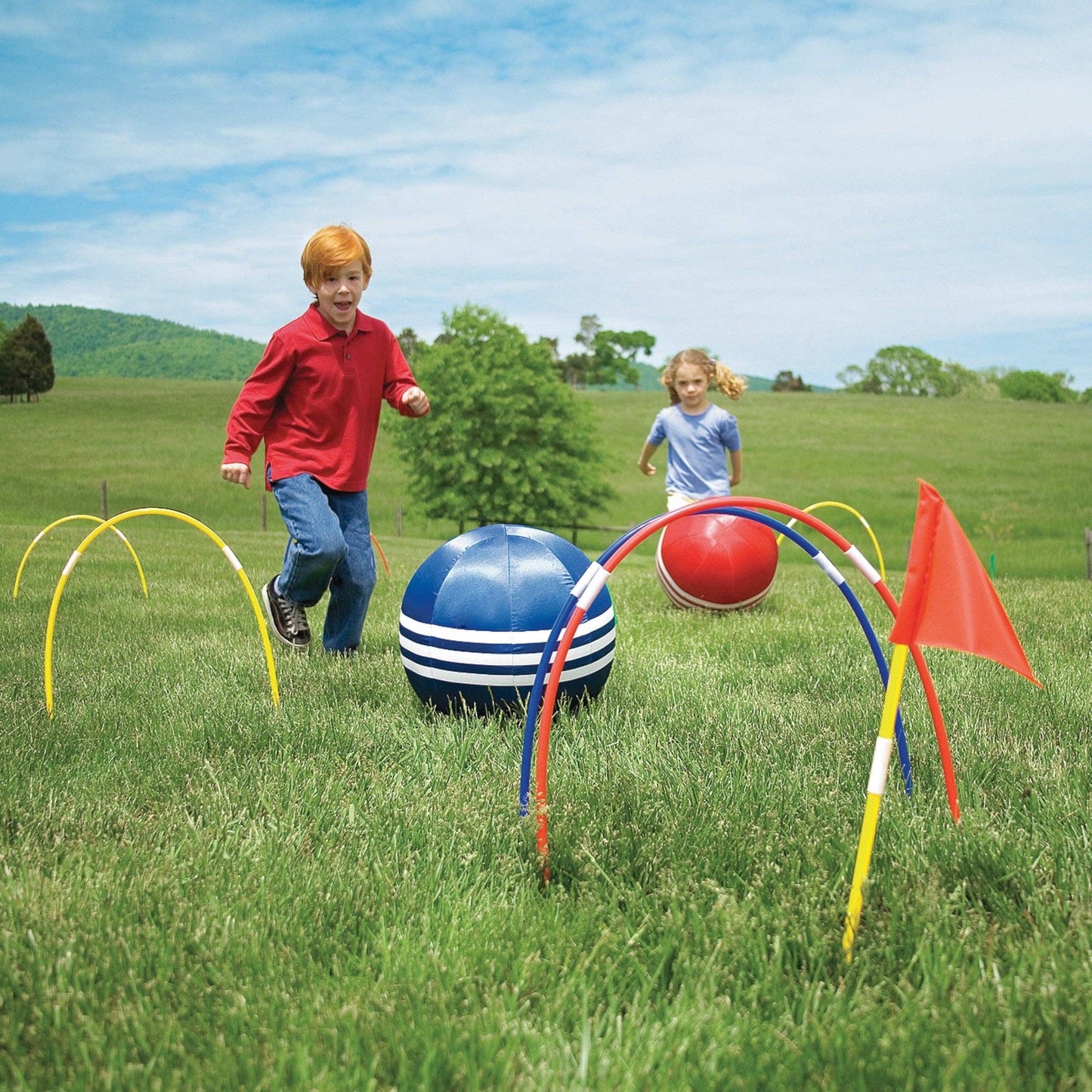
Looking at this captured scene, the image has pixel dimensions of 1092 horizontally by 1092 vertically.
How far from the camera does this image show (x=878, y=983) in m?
2.39

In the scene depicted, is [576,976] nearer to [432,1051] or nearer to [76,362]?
[432,1051]

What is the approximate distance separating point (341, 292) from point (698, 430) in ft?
15.3

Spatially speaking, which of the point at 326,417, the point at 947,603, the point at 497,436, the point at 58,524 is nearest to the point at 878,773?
the point at 947,603

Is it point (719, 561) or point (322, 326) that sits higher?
point (322, 326)

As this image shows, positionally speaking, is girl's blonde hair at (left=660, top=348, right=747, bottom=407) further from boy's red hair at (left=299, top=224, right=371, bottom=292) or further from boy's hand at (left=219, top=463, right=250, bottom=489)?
boy's hand at (left=219, top=463, right=250, bottom=489)

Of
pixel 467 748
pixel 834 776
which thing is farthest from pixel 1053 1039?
pixel 467 748

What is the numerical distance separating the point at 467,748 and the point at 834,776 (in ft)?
4.87

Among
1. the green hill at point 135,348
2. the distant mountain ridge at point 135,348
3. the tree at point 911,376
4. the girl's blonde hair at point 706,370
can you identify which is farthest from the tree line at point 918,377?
the girl's blonde hair at point 706,370

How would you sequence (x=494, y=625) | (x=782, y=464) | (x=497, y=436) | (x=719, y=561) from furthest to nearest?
(x=782, y=464) < (x=497, y=436) < (x=719, y=561) < (x=494, y=625)

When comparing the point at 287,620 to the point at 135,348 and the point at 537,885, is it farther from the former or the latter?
the point at 135,348

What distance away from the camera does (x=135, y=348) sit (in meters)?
112

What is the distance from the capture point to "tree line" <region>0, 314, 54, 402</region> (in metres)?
60.2

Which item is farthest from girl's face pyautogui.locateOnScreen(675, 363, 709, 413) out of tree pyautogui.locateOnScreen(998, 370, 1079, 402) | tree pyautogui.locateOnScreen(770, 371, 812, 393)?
tree pyautogui.locateOnScreen(998, 370, 1079, 402)

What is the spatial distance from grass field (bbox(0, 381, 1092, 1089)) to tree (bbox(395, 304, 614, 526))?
26.9 m
